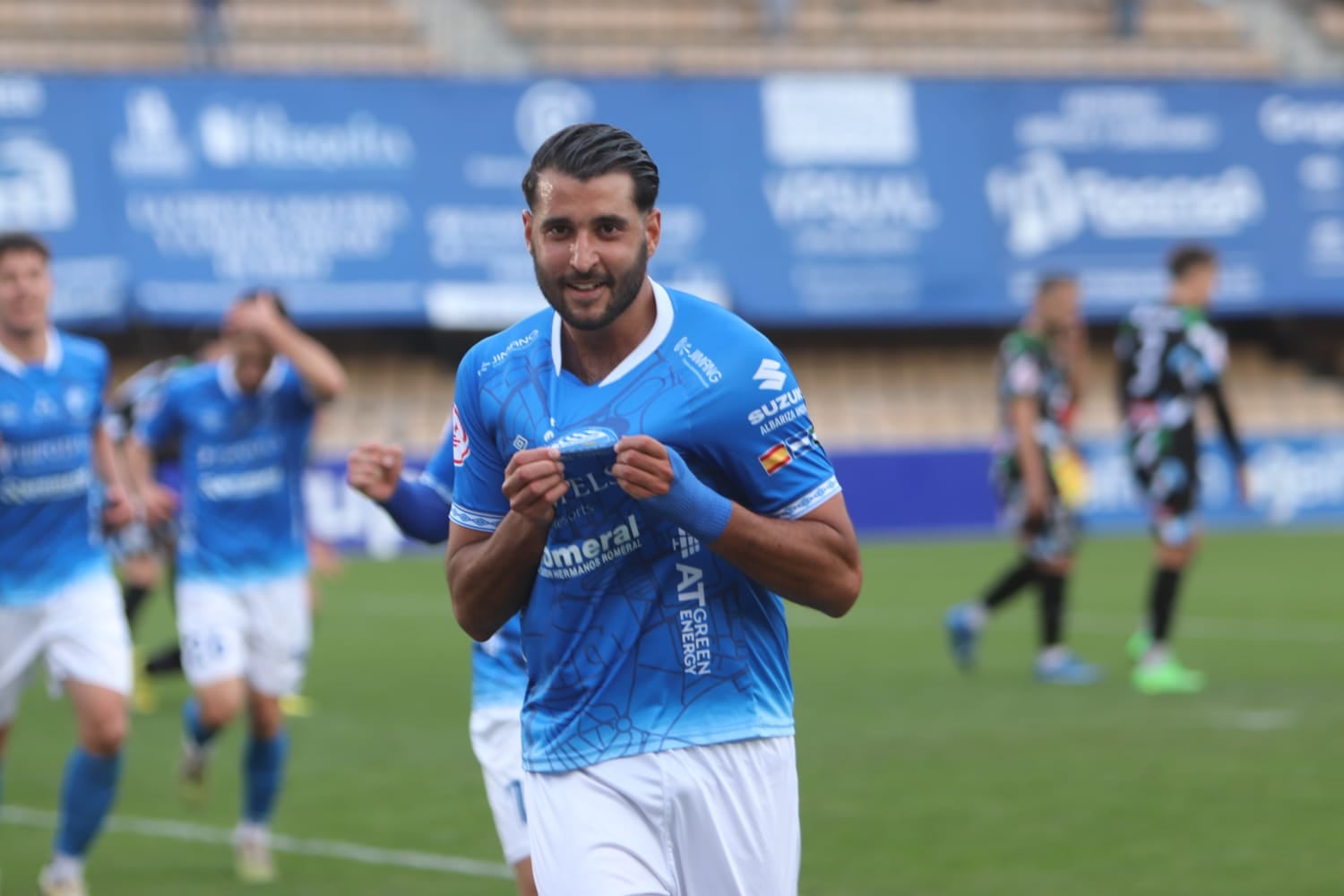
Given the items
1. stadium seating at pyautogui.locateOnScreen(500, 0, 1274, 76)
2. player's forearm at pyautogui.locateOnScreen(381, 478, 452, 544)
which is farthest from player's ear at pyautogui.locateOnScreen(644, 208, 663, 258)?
stadium seating at pyautogui.locateOnScreen(500, 0, 1274, 76)

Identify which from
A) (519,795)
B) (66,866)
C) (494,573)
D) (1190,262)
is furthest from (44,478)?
(1190,262)

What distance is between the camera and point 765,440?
3.99m

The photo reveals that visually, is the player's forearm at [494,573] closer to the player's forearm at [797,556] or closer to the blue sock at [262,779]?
the player's forearm at [797,556]

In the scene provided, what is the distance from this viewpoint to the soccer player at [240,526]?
28.8 feet

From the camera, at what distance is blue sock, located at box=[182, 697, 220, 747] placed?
348 inches

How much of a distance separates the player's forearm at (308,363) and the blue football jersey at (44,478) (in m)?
0.74

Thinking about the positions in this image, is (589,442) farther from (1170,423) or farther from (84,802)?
(1170,423)

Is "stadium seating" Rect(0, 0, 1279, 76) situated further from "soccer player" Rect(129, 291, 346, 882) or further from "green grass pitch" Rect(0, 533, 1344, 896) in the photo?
"soccer player" Rect(129, 291, 346, 882)

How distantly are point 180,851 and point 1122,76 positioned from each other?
77.9 feet

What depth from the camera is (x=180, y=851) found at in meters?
8.88

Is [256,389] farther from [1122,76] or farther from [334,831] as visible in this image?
[1122,76]

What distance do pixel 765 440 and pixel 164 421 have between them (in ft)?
18.7

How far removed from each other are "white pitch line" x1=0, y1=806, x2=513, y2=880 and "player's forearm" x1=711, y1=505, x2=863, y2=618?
14.2ft

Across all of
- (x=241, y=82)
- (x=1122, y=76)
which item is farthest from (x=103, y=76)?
(x=1122, y=76)
